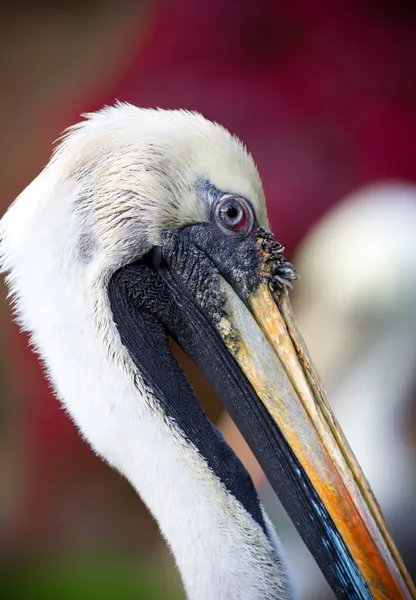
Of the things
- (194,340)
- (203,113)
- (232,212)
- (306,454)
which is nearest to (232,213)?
(232,212)

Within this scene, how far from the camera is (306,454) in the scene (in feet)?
4.32

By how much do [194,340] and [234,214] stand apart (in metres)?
0.26

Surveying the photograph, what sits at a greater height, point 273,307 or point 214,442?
point 273,307

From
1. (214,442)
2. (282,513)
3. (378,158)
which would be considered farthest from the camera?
(378,158)

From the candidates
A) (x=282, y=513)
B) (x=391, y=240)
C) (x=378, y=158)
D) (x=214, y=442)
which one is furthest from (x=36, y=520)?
(x=214, y=442)

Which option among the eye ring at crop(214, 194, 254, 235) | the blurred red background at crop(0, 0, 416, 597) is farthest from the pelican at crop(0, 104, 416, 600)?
the blurred red background at crop(0, 0, 416, 597)

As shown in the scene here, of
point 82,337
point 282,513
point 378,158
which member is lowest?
point 282,513

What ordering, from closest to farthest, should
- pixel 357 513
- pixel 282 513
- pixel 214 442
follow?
pixel 357 513
pixel 214 442
pixel 282 513

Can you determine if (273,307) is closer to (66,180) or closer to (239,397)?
(239,397)

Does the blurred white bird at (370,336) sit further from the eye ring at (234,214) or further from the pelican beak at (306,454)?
the eye ring at (234,214)

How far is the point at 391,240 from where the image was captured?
3248 mm

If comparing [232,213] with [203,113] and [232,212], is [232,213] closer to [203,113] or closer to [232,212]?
[232,212]

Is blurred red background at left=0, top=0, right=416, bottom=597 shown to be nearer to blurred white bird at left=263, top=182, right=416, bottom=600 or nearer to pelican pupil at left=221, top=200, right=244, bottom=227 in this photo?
blurred white bird at left=263, top=182, right=416, bottom=600

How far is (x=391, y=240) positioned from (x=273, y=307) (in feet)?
6.67
